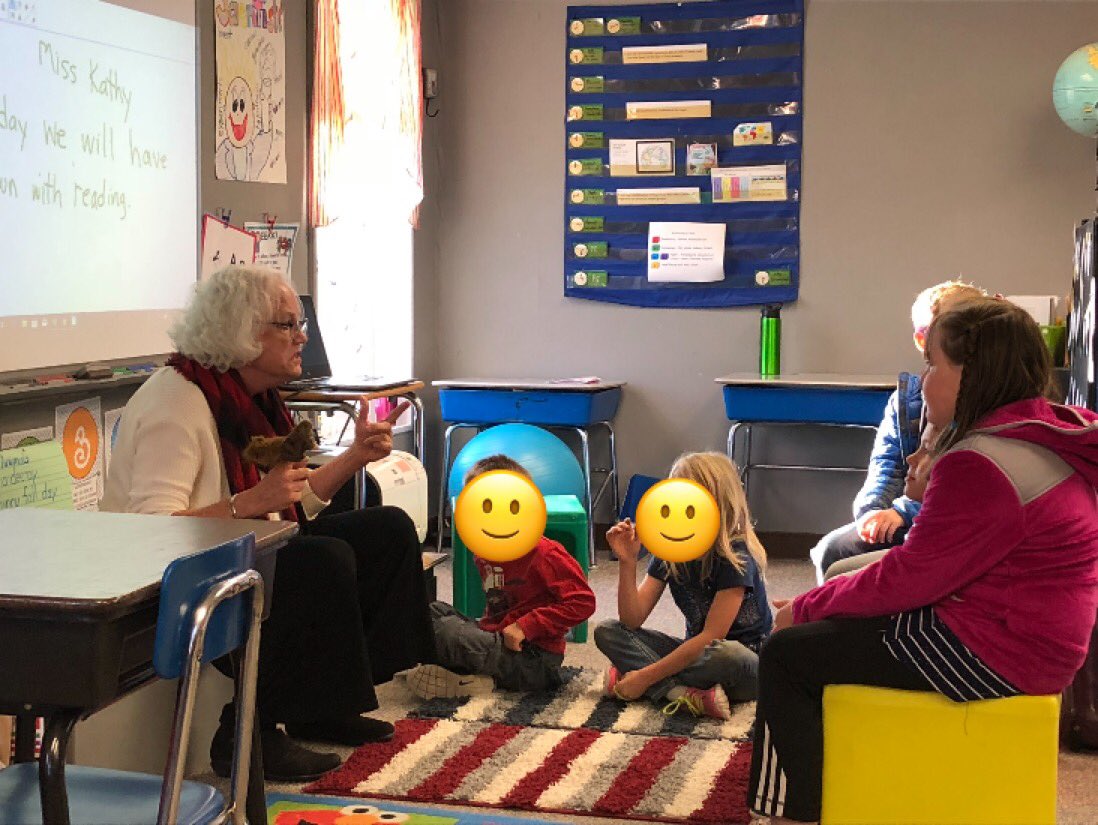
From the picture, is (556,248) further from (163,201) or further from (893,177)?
(163,201)

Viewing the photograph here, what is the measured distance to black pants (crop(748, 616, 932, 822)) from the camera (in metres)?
2.38

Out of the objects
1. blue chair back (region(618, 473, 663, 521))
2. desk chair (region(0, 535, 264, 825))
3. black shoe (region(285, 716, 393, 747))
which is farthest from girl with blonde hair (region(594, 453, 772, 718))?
blue chair back (region(618, 473, 663, 521))

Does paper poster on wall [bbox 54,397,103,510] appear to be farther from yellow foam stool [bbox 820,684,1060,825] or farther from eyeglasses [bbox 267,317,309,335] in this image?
yellow foam stool [bbox 820,684,1060,825]

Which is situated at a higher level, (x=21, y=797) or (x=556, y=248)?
(x=556, y=248)

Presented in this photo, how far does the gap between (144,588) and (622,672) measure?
6.56ft

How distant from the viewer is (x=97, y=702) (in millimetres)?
1725

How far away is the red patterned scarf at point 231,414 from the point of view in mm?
2908

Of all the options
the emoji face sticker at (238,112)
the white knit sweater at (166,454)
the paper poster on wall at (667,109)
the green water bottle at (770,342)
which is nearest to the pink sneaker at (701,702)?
the white knit sweater at (166,454)

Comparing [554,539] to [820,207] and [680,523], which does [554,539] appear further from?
[820,207]

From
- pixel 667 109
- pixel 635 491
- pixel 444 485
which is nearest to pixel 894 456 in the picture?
pixel 635 491

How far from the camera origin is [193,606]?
1798 millimetres

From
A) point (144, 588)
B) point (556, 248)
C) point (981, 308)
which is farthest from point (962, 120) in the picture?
point (144, 588)

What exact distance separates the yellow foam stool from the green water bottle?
3396 millimetres

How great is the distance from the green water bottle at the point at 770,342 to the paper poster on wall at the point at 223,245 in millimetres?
2211
